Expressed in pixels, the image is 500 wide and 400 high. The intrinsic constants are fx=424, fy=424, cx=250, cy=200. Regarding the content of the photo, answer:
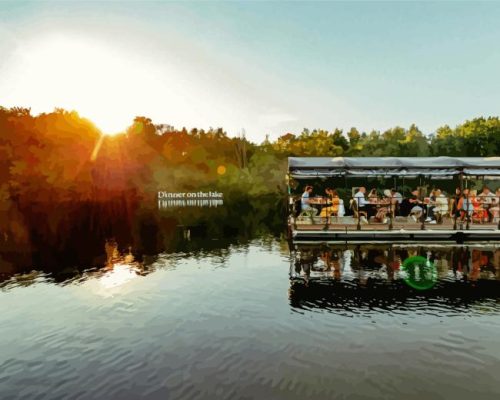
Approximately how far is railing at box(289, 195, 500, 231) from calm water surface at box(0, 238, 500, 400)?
10.5 feet

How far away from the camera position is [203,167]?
117750 millimetres

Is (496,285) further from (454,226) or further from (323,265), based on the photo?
(323,265)

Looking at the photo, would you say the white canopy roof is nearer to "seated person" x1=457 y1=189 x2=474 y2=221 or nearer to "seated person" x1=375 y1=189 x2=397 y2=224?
"seated person" x1=457 y1=189 x2=474 y2=221

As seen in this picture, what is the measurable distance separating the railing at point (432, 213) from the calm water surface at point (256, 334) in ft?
10.5

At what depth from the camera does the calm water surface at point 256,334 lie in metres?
10.1

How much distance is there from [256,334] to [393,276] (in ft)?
29.5

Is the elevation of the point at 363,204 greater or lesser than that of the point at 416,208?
greater

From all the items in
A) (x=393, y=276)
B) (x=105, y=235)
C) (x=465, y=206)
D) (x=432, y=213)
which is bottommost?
Answer: (x=393, y=276)

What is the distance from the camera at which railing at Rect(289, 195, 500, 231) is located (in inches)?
948

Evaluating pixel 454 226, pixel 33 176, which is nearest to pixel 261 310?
pixel 454 226

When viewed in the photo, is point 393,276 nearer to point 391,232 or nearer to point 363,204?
point 391,232

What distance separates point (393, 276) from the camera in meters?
19.4

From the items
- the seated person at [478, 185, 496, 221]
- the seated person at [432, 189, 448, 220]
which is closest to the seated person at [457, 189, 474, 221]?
the seated person at [478, 185, 496, 221]

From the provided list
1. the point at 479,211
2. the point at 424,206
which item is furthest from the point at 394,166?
the point at 479,211
